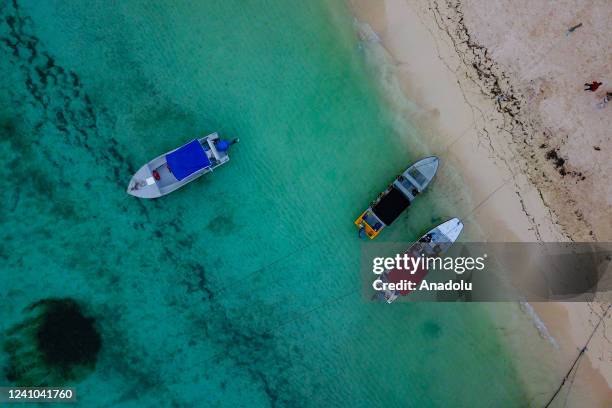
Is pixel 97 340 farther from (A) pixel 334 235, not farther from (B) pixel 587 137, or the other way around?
(B) pixel 587 137

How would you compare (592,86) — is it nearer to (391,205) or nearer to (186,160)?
(391,205)

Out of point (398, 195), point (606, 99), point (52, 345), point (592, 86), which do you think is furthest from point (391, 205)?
point (52, 345)

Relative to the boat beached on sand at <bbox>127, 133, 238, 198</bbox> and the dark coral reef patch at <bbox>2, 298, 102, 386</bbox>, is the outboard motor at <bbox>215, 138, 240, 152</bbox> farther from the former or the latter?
the dark coral reef patch at <bbox>2, 298, 102, 386</bbox>

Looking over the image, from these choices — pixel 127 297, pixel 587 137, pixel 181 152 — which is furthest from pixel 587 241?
pixel 127 297

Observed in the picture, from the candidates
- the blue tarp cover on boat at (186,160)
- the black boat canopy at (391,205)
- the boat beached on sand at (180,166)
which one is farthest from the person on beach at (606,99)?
the blue tarp cover on boat at (186,160)

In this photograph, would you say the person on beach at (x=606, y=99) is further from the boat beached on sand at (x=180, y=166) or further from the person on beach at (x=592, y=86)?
the boat beached on sand at (x=180, y=166)

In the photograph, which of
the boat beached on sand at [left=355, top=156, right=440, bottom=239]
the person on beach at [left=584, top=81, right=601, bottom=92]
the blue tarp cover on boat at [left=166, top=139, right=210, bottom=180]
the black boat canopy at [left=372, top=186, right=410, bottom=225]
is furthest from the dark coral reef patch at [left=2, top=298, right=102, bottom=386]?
the person on beach at [left=584, top=81, right=601, bottom=92]

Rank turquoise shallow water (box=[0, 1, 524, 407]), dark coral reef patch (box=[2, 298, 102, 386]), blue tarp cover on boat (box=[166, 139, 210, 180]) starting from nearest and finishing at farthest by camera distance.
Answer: blue tarp cover on boat (box=[166, 139, 210, 180])
dark coral reef patch (box=[2, 298, 102, 386])
turquoise shallow water (box=[0, 1, 524, 407])
